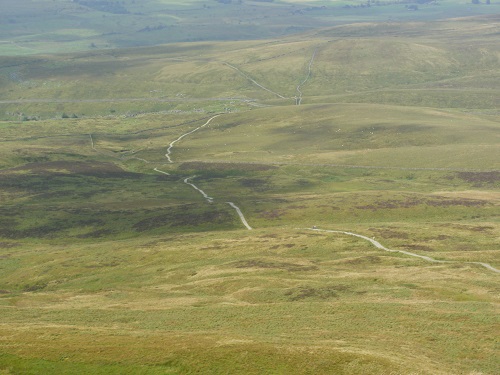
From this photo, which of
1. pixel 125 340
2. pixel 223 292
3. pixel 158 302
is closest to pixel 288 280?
pixel 223 292

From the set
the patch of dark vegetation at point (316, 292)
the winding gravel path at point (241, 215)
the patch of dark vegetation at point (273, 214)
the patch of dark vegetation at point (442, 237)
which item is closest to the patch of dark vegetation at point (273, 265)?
the patch of dark vegetation at point (316, 292)

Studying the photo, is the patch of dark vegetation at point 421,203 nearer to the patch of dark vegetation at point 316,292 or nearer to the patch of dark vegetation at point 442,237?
the patch of dark vegetation at point 442,237

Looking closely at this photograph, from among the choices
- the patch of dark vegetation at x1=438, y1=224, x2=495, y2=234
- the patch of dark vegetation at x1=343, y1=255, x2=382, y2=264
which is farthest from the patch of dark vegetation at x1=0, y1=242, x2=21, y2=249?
the patch of dark vegetation at x1=438, y1=224, x2=495, y2=234

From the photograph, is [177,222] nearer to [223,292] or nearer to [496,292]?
[223,292]

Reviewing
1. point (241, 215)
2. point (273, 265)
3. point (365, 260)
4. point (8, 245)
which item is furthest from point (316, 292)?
point (8, 245)

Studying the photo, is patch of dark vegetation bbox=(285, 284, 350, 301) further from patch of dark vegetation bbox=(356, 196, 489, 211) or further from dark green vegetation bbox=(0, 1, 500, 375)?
patch of dark vegetation bbox=(356, 196, 489, 211)

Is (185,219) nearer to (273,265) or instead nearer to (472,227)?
(273,265)

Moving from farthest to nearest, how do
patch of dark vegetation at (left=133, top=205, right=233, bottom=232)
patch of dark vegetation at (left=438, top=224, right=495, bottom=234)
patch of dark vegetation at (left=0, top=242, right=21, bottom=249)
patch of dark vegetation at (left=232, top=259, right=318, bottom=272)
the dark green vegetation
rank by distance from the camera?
patch of dark vegetation at (left=133, top=205, right=233, bottom=232) → patch of dark vegetation at (left=0, top=242, right=21, bottom=249) → patch of dark vegetation at (left=438, top=224, right=495, bottom=234) → patch of dark vegetation at (left=232, top=259, right=318, bottom=272) → the dark green vegetation
